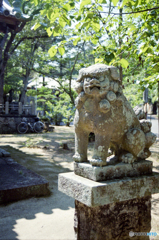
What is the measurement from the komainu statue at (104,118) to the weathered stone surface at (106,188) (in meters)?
0.20

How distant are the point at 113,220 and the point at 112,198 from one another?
1.09 ft

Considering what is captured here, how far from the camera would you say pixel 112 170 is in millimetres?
2061

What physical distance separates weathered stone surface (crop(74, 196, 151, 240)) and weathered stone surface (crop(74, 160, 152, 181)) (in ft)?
0.98

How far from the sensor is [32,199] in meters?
3.94

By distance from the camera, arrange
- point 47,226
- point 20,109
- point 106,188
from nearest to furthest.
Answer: point 106,188 → point 47,226 → point 20,109

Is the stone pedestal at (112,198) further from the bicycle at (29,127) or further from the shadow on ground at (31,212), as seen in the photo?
the bicycle at (29,127)

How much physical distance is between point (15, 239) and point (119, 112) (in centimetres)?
204

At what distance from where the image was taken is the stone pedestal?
6.34ft

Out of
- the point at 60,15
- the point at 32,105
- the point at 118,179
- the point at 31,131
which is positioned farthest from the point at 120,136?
the point at 32,105

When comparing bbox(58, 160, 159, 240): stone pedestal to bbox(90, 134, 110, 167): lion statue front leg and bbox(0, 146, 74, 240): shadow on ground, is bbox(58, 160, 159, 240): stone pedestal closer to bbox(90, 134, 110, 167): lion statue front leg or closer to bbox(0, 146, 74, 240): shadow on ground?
bbox(90, 134, 110, 167): lion statue front leg

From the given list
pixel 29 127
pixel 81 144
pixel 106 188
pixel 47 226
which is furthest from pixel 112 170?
pixel 29 127

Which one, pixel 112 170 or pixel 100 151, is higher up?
pixel 100 151

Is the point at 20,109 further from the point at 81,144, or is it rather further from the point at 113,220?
the point at 113,220

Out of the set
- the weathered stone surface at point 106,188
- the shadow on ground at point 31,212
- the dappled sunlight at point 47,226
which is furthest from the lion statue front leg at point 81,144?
the shadow on ground at point 31,212
